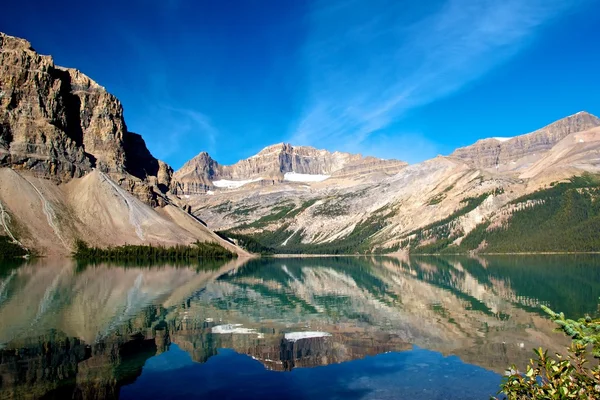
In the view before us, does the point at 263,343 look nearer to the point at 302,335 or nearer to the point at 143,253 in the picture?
the point at 302,335

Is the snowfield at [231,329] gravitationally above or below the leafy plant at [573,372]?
below

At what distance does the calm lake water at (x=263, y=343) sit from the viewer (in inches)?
969

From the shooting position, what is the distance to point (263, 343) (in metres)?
35.0

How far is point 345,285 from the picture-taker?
86375mm

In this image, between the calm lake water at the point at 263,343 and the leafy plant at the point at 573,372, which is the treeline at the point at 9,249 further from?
the leafy plant at the point at 573,372

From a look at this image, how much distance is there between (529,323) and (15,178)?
179032 millimetres

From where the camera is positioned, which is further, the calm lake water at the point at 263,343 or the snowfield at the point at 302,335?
the snowfield at the point at 302,335

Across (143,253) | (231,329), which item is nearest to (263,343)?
(231,329)

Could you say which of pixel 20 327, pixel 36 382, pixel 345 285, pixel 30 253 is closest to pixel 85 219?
pixel 30 253

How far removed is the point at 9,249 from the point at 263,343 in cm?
13460

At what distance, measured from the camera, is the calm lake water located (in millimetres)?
24625

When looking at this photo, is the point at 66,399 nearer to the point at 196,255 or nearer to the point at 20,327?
the point at 20,327

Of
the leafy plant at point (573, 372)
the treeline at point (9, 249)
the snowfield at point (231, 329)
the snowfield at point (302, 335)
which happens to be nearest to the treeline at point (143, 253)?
the treeline at point (9, 249)

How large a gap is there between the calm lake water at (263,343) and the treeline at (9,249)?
84644 millimetres
